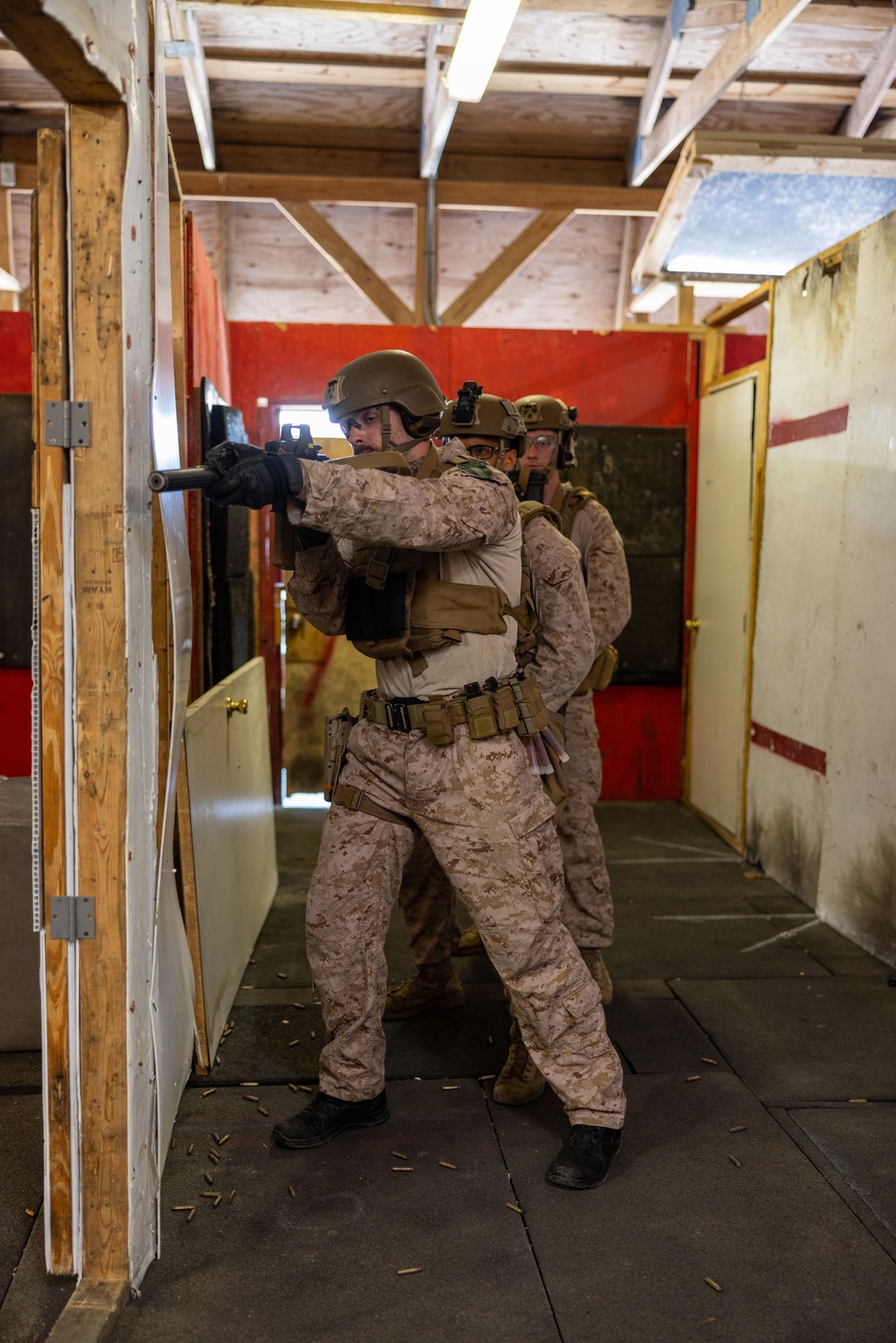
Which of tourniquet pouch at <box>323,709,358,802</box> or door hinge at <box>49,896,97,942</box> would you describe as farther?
tourniquet pouch at <box>323,709,358,802</box>

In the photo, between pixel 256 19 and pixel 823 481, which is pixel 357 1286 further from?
pixel 256 19

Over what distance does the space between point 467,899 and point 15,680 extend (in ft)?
12.7

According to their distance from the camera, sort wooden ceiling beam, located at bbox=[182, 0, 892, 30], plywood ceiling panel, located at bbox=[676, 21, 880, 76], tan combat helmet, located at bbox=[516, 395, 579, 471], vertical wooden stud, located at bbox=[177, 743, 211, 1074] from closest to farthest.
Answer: vertical wooden stud, located at bbox=[177, 743, 211, 1074], tan combat helmet, located at bbox=[516, 395, 579, 471], wooden ceiling beam, located at bbox=[182, 0, 892, 30], plywood ceiling panel, located at bbox=[676, 21, 880, 76]

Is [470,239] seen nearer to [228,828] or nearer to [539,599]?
[539,599]

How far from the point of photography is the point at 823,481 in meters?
4.45

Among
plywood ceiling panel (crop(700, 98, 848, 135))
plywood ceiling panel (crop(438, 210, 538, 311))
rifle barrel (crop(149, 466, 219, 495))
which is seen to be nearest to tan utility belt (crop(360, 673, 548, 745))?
rifle barrel (crop(149, 466, 219, 495))

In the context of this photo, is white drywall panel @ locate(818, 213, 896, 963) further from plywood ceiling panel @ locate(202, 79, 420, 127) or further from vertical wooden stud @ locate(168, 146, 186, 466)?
plywood ceiling panel @ locate(202, 79, 420, 127)

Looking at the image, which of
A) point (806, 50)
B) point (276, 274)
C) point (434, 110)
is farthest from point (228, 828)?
point (276, 274)

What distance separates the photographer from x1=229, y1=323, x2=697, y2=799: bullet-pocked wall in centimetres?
604

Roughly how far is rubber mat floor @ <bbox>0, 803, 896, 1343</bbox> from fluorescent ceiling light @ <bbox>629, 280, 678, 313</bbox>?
3.98m

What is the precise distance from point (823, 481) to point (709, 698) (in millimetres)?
1701

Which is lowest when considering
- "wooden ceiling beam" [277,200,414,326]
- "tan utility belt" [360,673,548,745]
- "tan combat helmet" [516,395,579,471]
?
"tan utility belt" [360,673,548,745]

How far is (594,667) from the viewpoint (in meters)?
3.82

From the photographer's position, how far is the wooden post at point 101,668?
1.97m
